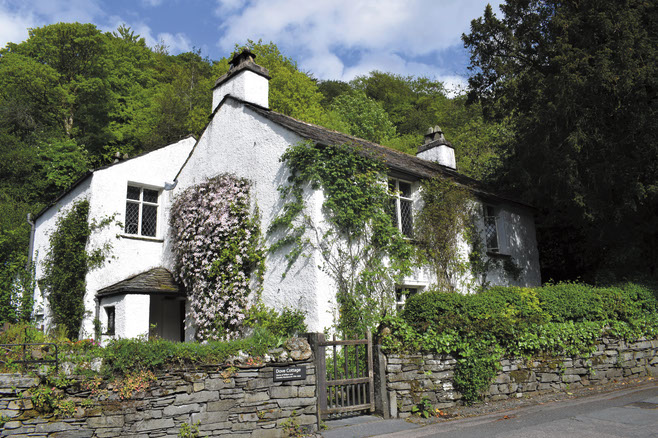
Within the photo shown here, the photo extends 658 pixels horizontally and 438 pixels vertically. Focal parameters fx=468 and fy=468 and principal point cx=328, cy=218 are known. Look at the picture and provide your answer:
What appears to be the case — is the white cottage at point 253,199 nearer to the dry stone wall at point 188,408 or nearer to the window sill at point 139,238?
the window sill at point 139,238

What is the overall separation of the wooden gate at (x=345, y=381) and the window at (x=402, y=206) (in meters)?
5.30

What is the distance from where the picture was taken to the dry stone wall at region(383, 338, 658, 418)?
30.5 ft

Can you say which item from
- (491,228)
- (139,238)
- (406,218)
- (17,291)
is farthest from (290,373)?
(17,291)

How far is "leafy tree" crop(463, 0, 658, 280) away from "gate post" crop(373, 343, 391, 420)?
821 centimetres

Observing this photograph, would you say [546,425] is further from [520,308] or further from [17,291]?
[17,291]

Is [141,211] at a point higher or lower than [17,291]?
higher

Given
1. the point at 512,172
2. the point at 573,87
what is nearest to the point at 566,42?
the point at 573,87

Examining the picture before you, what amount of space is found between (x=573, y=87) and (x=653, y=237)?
6.06 meters

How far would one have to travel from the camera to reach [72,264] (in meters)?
15.9

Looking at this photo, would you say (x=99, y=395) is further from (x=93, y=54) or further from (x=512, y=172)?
(x=93, y=54)

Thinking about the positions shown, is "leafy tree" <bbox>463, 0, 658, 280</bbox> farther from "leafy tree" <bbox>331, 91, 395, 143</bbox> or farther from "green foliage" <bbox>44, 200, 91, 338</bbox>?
"leafy tree" <bbox>331, 91, 395, 143</bbox>

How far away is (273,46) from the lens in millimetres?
36969

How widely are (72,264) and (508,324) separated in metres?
13.9

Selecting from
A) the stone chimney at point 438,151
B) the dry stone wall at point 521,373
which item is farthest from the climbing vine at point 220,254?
the stone chimney at point 438,151
